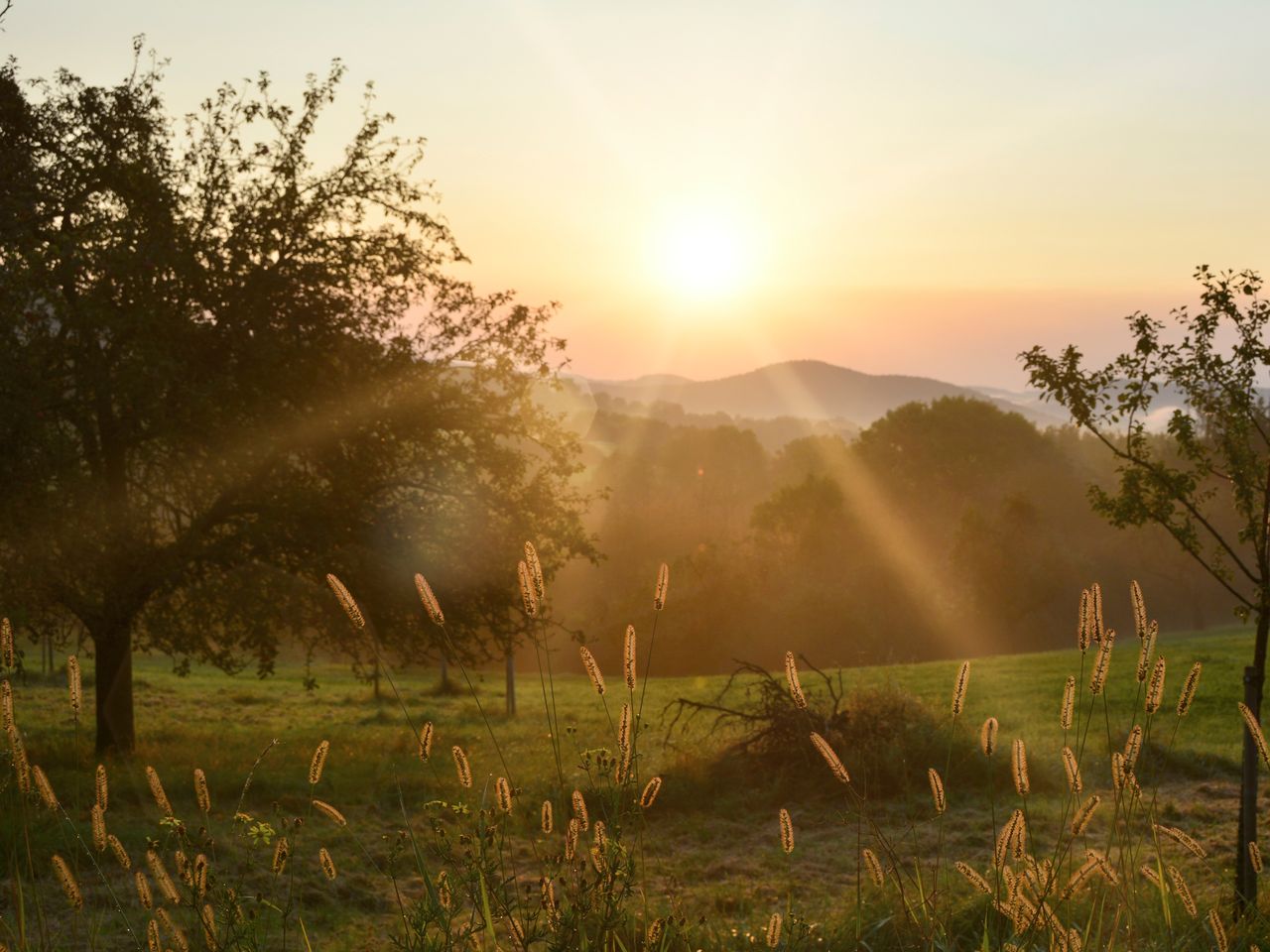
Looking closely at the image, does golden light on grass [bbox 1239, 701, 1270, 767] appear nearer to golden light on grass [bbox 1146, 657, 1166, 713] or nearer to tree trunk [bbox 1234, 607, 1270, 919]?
golden light on grass [bbox 1146, 657, 1166, 713]

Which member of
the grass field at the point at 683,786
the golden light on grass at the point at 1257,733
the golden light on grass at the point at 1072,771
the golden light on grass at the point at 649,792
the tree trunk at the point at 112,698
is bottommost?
the grass field at the point at 683,786

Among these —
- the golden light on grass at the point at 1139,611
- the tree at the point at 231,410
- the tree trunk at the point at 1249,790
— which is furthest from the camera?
the tree at the point at 231,410

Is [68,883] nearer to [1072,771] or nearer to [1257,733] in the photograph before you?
[1072,771]

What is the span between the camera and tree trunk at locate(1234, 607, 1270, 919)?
23.9 ft

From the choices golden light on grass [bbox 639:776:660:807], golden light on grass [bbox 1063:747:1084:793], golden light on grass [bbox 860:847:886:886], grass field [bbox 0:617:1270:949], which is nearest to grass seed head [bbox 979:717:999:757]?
golden light on grass [bbox 1063:747:1084:793]

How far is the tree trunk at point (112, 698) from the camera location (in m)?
16.9

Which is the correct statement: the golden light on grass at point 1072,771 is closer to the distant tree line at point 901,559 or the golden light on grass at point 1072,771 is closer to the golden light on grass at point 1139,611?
the golden light on grass at point 1139,611

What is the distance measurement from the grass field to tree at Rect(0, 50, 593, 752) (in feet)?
6.34

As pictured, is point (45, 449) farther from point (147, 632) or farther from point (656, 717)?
point (656, 717)

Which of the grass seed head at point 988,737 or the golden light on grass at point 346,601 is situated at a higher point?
the golden light on grass at point 346,601

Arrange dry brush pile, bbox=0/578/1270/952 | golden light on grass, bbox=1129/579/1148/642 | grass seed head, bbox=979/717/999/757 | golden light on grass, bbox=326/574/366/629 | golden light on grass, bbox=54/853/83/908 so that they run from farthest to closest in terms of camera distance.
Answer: golden light on grass, bbox=1129/579/1148/642 < dry brush pile, bbox=0/578/1270/952 < golden light on grass, bbox=54/853/83/908 < grass seed head, bbox=979/717/999/757 < golden light on grass, bbox=326/574/366/629

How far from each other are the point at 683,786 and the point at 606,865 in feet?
35.8

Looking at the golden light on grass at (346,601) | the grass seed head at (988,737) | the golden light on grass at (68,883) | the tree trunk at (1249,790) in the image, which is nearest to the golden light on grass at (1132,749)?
the grass seed head at (988,737)

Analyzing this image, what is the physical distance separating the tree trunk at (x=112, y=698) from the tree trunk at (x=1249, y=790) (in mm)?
14401
